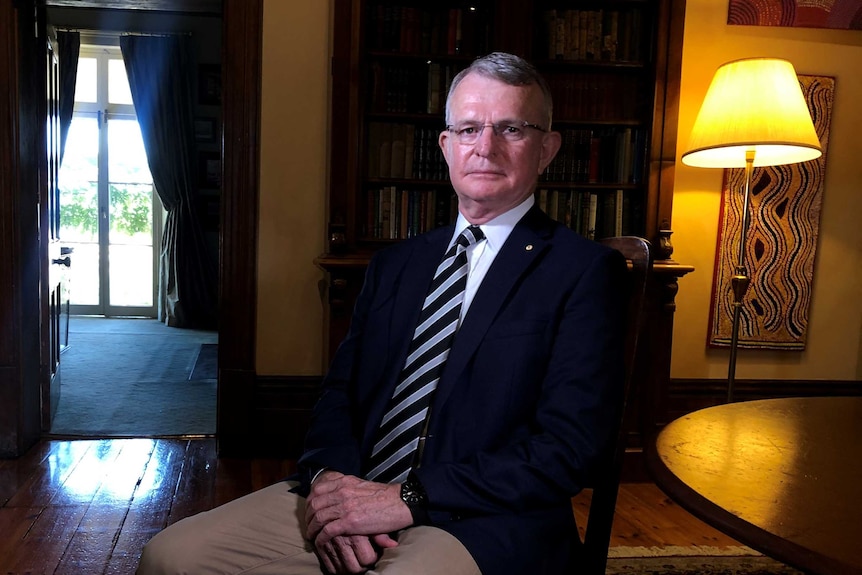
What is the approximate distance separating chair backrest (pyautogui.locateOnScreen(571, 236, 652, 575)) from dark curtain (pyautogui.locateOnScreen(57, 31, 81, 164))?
671 centimetres

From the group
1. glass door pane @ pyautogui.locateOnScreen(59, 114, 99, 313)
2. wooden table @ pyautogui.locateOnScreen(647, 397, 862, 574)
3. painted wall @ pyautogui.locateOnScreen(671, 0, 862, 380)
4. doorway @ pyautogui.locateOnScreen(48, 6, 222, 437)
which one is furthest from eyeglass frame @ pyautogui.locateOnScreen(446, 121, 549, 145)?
glass door pane @ pyautogui.locateOnScreen(59, 114, 99, 313)

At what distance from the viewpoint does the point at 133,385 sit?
452cm

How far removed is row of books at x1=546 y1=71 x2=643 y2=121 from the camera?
3.06 meters

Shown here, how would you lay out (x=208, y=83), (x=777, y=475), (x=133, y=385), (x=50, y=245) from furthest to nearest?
(x=208, y=83) → (x=133, y=385) → (x=50, y=245) → (x=777, y=475)

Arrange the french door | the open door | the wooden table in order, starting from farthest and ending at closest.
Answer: the french door < the open door < the wooden table

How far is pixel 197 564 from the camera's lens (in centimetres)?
114

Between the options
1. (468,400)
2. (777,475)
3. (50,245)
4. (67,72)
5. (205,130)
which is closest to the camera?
(777,475)

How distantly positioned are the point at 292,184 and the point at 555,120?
115cm

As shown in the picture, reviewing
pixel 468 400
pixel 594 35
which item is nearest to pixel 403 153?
pixel 594 35

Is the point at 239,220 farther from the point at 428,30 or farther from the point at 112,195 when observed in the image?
the point at 112,195

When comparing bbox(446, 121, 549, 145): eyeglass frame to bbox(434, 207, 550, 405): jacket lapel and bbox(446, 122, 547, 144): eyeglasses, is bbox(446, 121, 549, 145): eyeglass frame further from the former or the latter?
bbox(434, 207, 550, 405): jacket lapel

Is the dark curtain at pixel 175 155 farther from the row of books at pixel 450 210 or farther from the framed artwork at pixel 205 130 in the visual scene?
the row of books at pixel 450 210

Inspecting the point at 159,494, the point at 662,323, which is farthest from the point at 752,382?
the point at 159,494

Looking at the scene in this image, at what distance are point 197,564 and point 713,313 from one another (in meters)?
2.70
